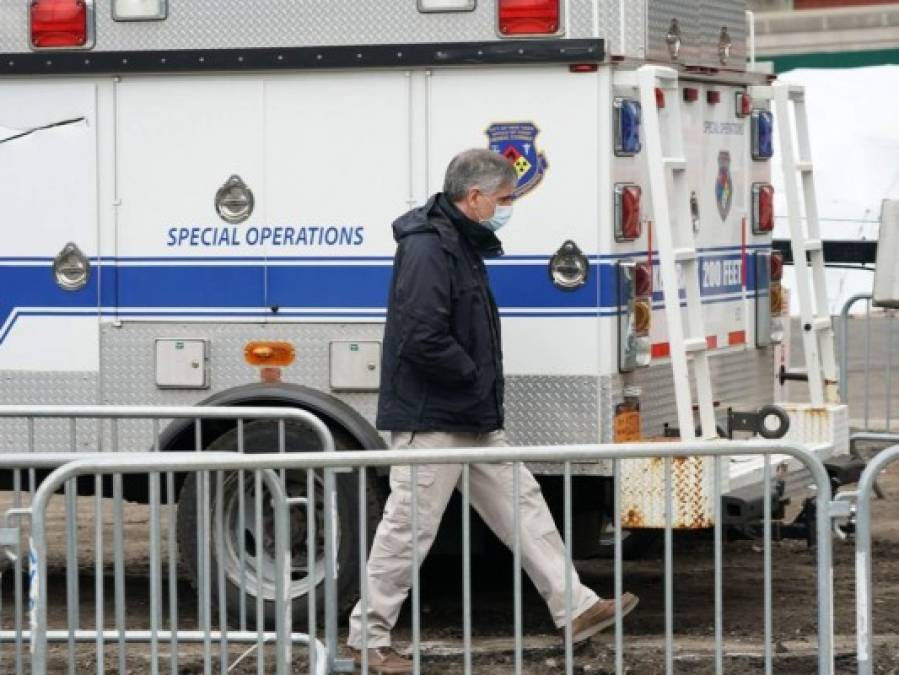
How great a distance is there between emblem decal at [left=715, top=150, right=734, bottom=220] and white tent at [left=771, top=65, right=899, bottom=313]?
11809 millimetres

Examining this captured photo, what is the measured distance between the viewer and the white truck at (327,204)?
7.97 m

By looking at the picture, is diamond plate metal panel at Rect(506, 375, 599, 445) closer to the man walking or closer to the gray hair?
the man walking

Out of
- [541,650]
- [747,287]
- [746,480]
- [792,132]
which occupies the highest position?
[792,132]

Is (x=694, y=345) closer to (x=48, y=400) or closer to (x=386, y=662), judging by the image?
(x=386, y=662)

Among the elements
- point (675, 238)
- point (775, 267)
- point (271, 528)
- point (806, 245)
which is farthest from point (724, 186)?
point (271, 528)

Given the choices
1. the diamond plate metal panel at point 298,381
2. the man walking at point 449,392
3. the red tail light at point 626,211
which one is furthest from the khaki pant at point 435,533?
the red tail light at point 626,211

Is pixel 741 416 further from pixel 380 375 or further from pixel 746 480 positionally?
pixel 380 375

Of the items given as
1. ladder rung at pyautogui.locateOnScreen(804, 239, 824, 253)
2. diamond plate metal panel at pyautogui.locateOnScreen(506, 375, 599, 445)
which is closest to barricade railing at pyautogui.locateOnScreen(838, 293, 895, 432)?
ladder rung at pyautogui.locateOnScreen(804, 239, 824, 253)

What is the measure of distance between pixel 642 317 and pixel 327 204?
1254 mm

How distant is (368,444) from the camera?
8.12 m

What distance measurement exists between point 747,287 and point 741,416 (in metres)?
0.95

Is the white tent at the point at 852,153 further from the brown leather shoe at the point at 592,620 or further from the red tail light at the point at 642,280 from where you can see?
the brown leather shoe at the point at 592,620

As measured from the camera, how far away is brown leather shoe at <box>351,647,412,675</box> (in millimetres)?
7297

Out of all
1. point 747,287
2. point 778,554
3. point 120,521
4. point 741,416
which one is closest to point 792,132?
point 747,287
